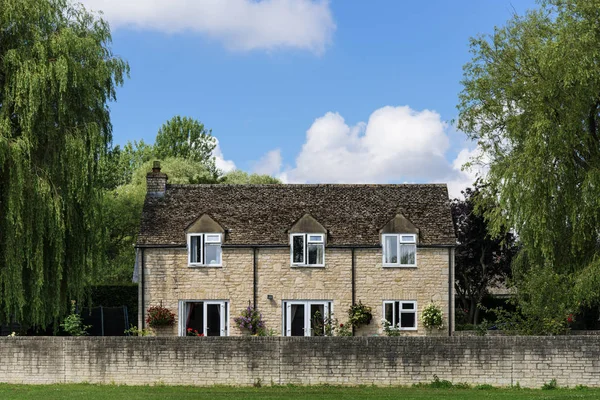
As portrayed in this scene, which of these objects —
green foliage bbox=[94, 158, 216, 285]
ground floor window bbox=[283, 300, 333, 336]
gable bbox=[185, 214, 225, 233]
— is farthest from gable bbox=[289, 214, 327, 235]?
green foliage bbox=[94, 158, 216, 285]

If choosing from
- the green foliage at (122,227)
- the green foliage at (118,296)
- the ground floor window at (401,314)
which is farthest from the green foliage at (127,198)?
the ground floor window at (401,314)

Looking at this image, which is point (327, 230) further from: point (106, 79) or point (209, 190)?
point (106, 79)

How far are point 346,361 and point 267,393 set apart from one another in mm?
2634

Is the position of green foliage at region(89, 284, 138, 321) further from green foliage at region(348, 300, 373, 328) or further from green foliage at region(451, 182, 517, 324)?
green foliage at region(451, 182, 517, 324)

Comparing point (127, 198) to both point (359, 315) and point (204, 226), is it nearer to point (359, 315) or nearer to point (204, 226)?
point (204, 226)

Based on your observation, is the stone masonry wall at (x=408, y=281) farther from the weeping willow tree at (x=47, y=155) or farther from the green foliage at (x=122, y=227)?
the green foliage at (x=122, y=227)

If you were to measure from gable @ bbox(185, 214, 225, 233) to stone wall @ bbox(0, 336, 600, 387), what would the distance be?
1220cm

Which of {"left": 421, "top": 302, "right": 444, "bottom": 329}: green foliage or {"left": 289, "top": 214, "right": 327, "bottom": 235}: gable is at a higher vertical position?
{"left": 289, "top": 214, "right": 327, "bottom": 235}: gable

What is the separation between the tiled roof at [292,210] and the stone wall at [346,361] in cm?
1181

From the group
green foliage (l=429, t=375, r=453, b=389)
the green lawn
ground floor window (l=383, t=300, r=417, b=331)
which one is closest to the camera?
the green lawn

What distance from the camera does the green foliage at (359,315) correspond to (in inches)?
1363

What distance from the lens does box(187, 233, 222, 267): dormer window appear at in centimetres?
3584

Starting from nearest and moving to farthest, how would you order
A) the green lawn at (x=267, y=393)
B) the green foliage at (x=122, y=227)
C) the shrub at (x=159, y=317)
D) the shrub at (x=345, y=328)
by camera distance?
the green lawn at (x=267, y=393) < the shrub at (x=345, y=328) < the shrub at (x=159, y=317) < the green foliage at (x=122, y=227)

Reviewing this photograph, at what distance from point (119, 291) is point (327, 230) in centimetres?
1101
